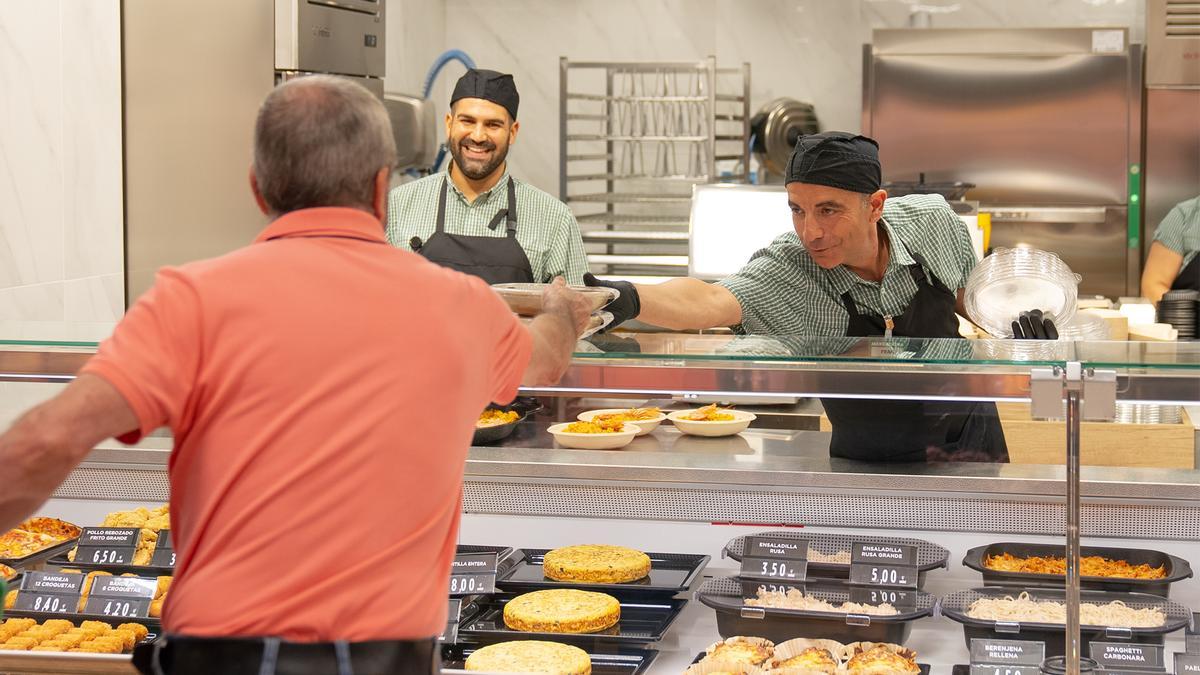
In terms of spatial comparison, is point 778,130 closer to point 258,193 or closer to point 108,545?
point 108,545

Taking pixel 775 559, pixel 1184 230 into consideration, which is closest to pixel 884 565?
pixel 775 559

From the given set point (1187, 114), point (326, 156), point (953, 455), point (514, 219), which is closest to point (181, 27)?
point (514, 219)

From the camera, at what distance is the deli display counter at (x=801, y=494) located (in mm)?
2135

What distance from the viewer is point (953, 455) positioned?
8.91 feet

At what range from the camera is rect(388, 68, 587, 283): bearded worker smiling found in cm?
445

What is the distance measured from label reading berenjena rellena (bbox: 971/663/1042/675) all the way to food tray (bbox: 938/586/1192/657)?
0.08m

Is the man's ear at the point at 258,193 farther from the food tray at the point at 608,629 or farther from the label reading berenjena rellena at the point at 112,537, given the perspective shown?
the label reading berenjena rellena at the point at 112,537

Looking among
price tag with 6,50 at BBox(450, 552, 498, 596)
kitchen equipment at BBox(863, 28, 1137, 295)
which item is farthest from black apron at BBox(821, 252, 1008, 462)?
kitchen equipment at BBox(863, 28, 1137, 295)

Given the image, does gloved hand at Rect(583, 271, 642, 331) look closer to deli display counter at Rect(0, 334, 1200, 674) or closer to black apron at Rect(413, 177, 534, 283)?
deli display counter at Rect(0, 334, 1200, 674)

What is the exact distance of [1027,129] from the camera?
7.44 meters

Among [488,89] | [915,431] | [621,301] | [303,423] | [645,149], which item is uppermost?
[645,149]

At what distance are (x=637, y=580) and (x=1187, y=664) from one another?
0.98 meters

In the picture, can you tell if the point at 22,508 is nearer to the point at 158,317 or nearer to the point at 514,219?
the point at 158,317

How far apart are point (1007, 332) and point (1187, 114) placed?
18.0 feet
